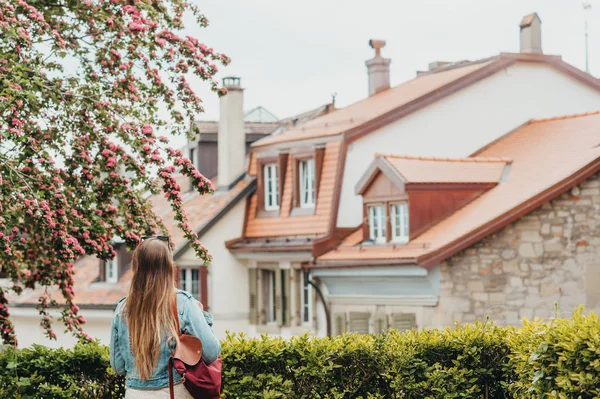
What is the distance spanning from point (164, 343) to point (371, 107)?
2826cm

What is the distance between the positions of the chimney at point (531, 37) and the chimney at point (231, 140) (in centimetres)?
854

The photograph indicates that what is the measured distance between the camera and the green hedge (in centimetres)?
1117

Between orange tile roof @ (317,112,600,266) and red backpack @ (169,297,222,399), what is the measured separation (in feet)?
61.2

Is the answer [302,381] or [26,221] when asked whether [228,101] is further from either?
[302,381]

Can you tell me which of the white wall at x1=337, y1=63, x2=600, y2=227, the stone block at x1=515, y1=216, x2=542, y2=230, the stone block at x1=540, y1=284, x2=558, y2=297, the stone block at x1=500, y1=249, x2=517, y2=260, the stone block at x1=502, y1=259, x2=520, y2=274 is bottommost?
the stone block at x1=540, y1=284, x2=558, y2=297

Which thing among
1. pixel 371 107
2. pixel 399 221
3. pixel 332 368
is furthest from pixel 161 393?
pixel 371 107

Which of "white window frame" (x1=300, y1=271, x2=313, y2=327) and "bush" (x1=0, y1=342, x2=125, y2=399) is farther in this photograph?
"white window frame" (x1=300, y1=271, x2=313, y2=327)

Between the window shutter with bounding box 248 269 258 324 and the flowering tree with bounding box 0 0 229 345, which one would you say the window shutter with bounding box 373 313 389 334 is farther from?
the flowering tree with bounding box 0 0 229 345

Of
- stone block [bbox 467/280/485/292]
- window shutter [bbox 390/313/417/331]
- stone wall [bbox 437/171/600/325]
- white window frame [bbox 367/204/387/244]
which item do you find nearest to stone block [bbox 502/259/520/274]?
stone wall [bbox 437/171/600/325]

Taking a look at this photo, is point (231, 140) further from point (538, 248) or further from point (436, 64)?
point (538, 248)

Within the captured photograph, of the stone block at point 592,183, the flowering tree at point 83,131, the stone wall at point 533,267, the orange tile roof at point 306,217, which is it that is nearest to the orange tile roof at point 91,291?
the orange tile roof at point 306,217

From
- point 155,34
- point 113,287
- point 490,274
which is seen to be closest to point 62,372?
point 155,34

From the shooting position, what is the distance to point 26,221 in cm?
1432

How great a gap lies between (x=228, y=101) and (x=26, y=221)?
2431 cm
